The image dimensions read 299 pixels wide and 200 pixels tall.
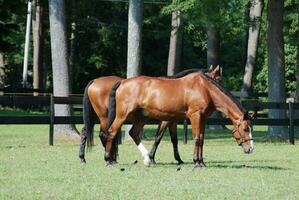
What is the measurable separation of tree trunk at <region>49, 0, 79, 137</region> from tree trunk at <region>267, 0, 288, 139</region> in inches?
260

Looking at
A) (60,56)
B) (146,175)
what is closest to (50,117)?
(60,56)

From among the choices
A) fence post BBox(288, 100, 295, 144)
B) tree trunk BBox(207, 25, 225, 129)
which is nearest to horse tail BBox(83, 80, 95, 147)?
fence post BBox(288, 100, 295, 144)

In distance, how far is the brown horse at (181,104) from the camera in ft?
46.8

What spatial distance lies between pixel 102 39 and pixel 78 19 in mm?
3428

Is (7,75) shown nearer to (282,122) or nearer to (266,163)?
(282,122)

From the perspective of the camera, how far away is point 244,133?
14273 millimetres

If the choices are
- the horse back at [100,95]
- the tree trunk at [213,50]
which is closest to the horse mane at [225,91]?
the horse back at [100,95]

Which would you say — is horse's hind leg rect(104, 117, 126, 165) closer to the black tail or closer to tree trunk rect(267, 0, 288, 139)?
the black tail

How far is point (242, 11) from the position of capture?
28.2m

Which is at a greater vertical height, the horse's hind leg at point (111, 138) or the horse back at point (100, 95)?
the horse back at point (100, 95)

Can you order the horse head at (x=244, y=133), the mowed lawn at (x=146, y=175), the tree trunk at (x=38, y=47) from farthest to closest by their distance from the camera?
the tree trunk at (x=38, y=47)
the horse head at (x=244, y=133)
the mowed lawn at (x=146, y=175)

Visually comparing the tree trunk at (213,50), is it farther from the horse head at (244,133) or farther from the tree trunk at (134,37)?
the horse head at (244,133)

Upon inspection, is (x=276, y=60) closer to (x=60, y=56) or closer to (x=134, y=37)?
(x=134, y=37)

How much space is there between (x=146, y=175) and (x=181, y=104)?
2.19 meters
